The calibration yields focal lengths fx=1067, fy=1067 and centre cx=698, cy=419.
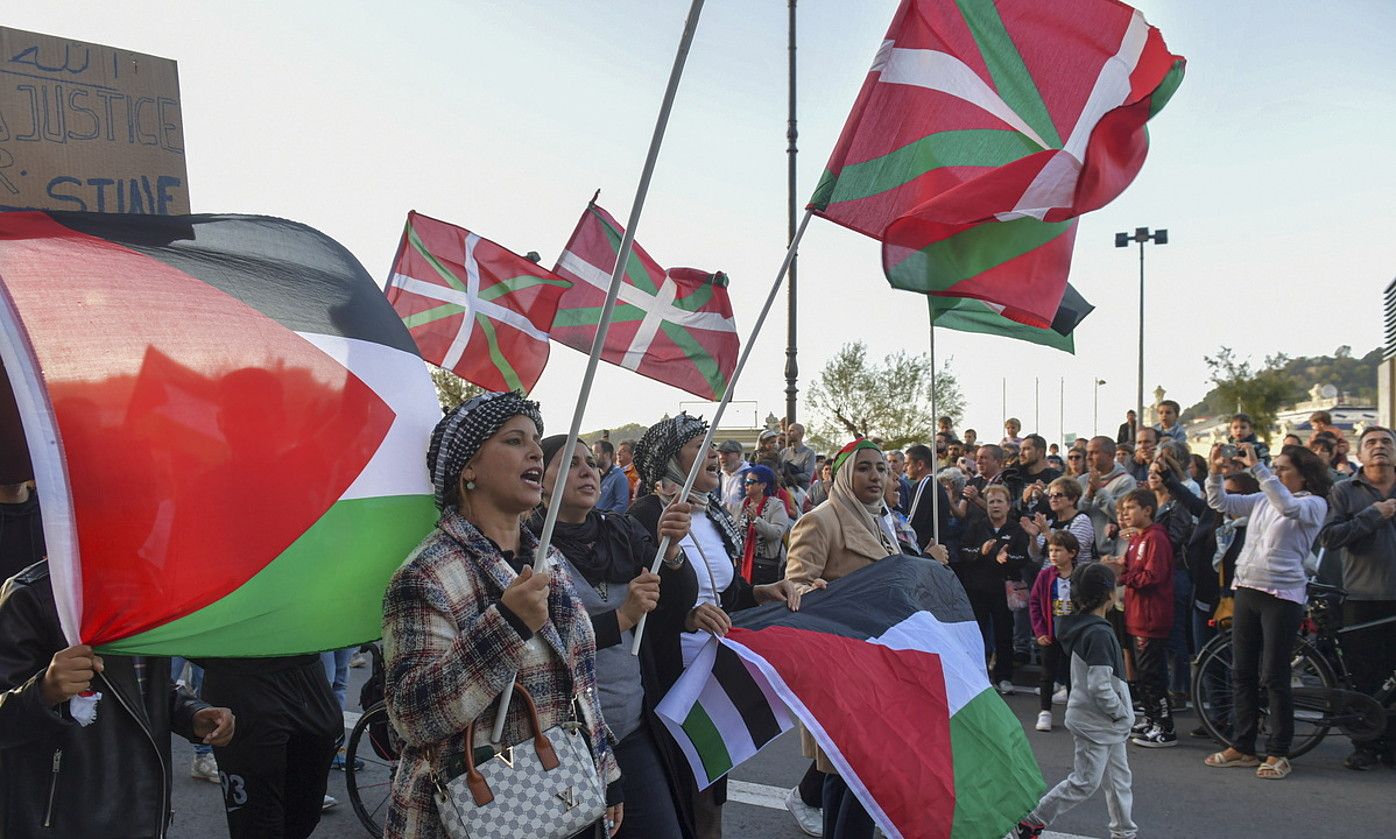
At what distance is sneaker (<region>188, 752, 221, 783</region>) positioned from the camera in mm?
6121

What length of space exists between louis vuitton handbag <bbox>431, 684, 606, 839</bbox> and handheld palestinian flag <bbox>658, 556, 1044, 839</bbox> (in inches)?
47.1

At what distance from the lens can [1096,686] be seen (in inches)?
196

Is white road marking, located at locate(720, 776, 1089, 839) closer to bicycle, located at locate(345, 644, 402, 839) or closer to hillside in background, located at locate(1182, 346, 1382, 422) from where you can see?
bicycle, located at locate(345, 644, 402, 839)

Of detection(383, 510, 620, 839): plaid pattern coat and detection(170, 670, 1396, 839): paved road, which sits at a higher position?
detection(383, 510, 620, 839): plaid pattern coat

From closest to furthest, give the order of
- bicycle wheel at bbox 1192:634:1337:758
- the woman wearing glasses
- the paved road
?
the paved road < bicycle wheel at bbox 1192:634:1337:758 < the woman wearing glasses

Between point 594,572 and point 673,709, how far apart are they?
57 cm

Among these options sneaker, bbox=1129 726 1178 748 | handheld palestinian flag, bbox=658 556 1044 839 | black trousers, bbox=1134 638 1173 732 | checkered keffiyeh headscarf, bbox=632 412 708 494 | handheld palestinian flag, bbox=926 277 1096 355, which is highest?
handheld palestinian flag, bbox=926 277 1096 355

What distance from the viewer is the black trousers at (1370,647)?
259 inches

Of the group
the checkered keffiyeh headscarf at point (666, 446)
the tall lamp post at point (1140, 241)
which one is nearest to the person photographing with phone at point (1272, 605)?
the checkered keffiyeh headscarf at point (666, 446)

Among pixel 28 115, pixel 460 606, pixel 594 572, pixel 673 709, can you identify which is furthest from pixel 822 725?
pixel 28 115

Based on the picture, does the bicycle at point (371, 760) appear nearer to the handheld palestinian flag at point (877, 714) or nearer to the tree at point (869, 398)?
the handheld palestinian flag at point (877, 714)

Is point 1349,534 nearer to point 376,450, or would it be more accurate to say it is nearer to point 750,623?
point 750,623

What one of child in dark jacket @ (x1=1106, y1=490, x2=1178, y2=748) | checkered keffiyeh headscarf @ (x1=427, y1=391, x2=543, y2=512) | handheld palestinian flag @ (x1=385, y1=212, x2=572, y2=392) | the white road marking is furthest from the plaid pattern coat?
child in dark jacket @ (x1=1106, y1=490, x2=1178, y2=748)

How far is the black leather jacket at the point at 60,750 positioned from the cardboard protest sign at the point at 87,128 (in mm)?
1224
